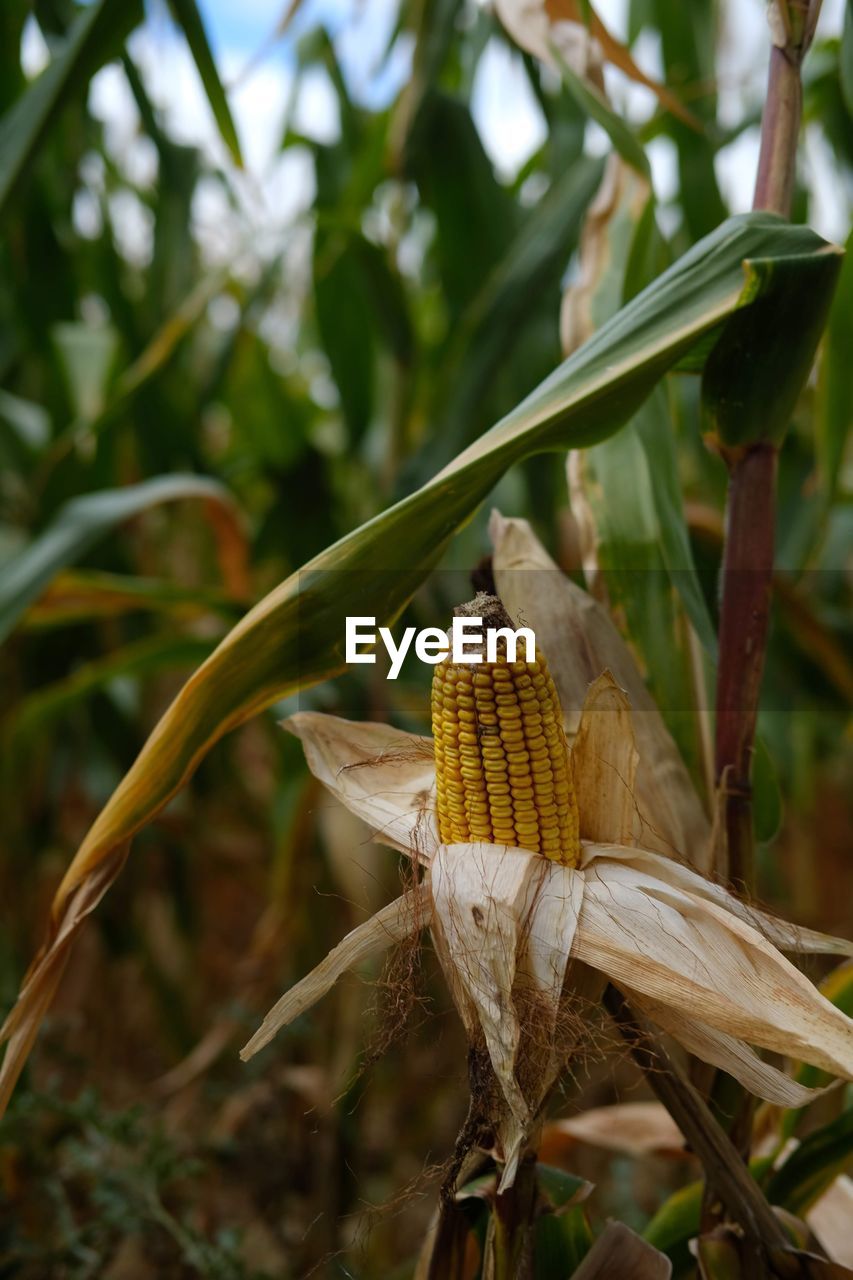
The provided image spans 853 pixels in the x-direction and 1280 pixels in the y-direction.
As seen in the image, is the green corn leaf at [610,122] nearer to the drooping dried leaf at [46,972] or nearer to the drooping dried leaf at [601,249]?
the drooping dried leaf at [601,249]

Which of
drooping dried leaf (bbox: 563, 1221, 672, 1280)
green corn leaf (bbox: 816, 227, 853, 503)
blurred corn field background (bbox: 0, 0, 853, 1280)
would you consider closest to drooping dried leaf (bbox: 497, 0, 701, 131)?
blurred corn field background (bbox: 0, 0, 853, 1280)

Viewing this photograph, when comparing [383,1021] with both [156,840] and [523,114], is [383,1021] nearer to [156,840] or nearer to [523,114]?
[156,840]

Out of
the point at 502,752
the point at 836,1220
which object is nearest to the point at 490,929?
the point at 502,752

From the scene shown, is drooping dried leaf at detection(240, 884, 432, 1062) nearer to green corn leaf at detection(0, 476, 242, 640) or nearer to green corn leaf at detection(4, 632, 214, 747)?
green corn leaf at detection(0, 476, 242, 640)

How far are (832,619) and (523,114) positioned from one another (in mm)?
664

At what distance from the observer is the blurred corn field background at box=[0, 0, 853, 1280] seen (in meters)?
0.54

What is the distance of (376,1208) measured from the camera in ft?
1.23

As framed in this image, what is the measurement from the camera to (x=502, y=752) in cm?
33

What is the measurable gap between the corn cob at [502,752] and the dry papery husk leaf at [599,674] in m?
0.06

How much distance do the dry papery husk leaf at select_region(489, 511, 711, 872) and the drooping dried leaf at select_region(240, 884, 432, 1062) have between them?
0.30 ft

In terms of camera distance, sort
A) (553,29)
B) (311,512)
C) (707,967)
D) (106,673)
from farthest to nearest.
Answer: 1. (311,512)
2. (106,673)
3. (553,29)
4. (707,967)

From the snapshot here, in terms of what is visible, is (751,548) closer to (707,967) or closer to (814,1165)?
(707,967)

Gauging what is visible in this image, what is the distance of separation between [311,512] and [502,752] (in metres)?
0.67

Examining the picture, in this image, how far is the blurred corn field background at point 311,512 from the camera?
0.54 meters
